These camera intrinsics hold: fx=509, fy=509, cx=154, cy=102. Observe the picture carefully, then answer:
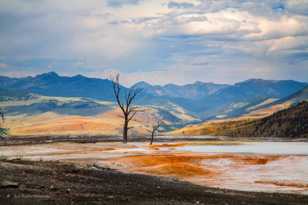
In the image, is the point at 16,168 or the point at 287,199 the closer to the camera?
the point at 287,199

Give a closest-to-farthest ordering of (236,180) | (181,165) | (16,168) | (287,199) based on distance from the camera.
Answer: (287,199) → (16,168) → (236,180) → (181,165)

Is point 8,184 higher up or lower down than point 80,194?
higher up

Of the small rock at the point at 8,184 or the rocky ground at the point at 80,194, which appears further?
the small rock at the point at 8,184

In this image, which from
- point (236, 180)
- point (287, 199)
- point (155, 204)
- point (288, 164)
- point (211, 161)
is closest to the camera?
point (155, 204)

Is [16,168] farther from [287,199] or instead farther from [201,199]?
[287,199]

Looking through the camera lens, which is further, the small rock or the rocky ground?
the small rock

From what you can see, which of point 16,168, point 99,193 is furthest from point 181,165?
point 99,193

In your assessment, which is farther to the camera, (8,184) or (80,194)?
(8,184)

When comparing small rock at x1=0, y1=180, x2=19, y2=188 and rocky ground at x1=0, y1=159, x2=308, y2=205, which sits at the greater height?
small rock at x1=0, y1=180, x2=19, y2=188

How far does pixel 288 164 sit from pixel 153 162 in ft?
47.7

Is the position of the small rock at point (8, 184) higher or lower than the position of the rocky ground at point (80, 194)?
higher

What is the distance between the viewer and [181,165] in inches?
1969

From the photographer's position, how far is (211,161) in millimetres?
59875

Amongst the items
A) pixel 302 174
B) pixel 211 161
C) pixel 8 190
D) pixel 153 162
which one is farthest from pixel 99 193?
pixel 211 161
